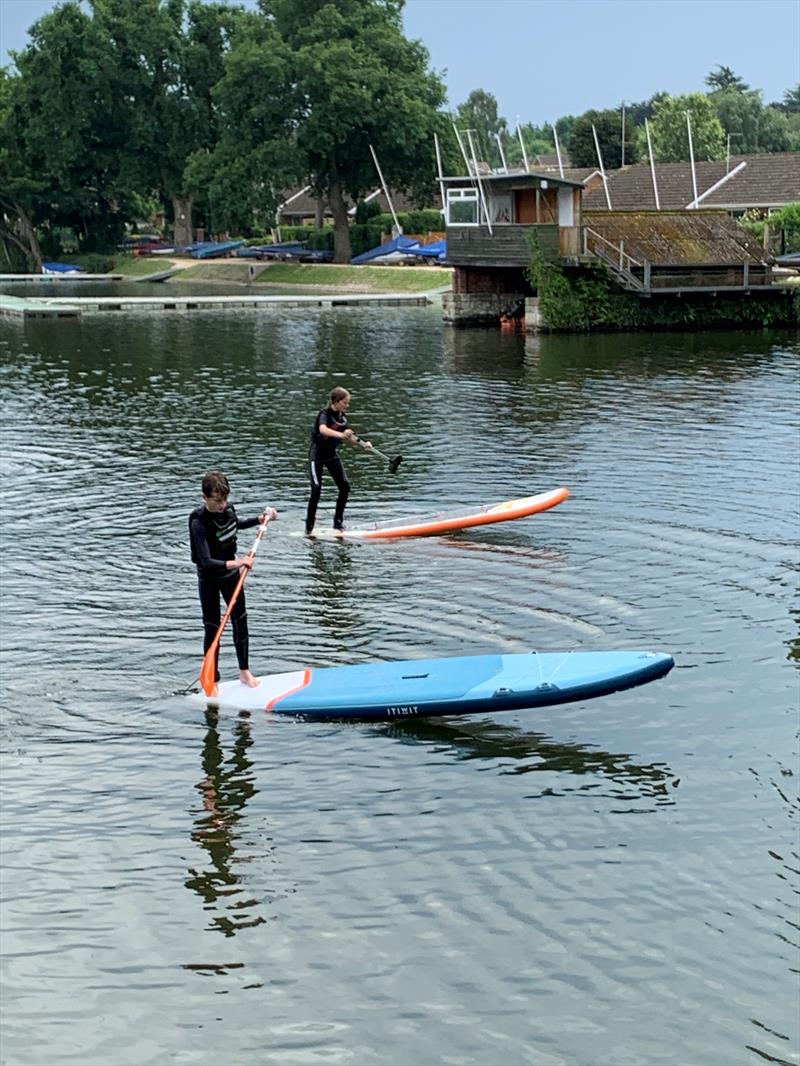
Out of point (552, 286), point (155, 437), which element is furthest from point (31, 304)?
point (155, 437)

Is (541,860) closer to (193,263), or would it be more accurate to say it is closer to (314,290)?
(314,290)

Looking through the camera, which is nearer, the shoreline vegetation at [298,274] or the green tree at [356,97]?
the shoreline vegetation at [298,274]

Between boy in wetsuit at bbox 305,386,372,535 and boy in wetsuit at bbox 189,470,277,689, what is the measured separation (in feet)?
19.3

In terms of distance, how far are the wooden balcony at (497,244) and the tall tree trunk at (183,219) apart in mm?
61956

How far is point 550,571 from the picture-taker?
18.4 metres

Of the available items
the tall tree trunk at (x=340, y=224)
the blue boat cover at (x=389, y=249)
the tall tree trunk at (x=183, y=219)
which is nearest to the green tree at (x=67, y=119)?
the tall tree trunk at (x=183, y=219)

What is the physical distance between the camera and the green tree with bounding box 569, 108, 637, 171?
10456cm

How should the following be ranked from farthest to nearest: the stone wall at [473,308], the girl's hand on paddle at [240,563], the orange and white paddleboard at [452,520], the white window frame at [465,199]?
the stone wall at [473,308] < the white window frame at [465,199] < the orange and white paddleboard at [452,520] < the girl's hand on paddle at [240,563]

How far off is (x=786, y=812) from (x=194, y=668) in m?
6.70

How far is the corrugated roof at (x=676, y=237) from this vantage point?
5212 cm

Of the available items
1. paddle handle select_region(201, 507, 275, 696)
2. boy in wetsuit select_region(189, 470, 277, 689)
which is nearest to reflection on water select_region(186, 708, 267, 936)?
paddle handle select_region(201, 507, 275, 696)

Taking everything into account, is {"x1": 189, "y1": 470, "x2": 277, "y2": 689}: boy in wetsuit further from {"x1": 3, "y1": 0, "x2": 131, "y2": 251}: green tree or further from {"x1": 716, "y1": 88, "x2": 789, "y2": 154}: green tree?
{"x1": 716, "y1": 88, "x2": 789, "y2": 154}: green tree

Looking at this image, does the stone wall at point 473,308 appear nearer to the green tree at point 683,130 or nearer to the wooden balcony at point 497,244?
the wooden balcony at point 497,244

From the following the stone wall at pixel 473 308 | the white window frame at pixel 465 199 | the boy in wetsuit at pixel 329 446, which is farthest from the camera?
the stone wall at pixel 473 308
